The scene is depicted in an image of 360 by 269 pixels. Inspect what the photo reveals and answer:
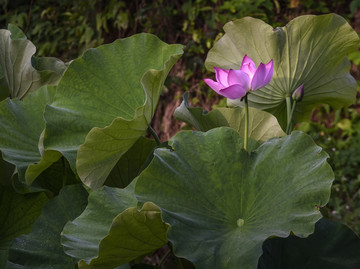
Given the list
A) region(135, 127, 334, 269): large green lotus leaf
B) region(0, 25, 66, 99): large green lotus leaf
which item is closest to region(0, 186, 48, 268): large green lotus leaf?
region(0, 25, 66, 99): large green lotus leaf

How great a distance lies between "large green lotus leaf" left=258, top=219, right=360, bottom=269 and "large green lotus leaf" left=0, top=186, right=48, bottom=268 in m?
0.45

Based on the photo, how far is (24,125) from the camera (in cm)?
93

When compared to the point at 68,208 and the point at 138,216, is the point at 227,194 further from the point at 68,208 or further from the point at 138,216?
the point at 68,208

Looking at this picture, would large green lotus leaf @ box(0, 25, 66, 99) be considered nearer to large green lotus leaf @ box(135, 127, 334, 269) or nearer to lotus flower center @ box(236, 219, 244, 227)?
large green lotus leaf @ box(135, 127, 334, 269)

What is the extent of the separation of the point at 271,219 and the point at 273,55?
0.39m

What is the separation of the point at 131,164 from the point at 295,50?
37 centimetres

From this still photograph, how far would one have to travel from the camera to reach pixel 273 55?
93 cm

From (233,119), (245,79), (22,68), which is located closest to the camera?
(245,79)

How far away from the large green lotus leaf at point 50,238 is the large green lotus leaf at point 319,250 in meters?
0.31

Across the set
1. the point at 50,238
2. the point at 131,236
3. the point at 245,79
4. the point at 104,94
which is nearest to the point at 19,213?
the point at 50,238

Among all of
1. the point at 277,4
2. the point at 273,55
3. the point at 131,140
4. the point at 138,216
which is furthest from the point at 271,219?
the point at 277,4

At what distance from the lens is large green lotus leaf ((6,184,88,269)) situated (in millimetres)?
794

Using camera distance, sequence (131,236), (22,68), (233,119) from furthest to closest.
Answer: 1. (22,68)
2. (233,119)
3. (131,236)

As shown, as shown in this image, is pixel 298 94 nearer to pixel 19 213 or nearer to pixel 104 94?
pixel 104 94
